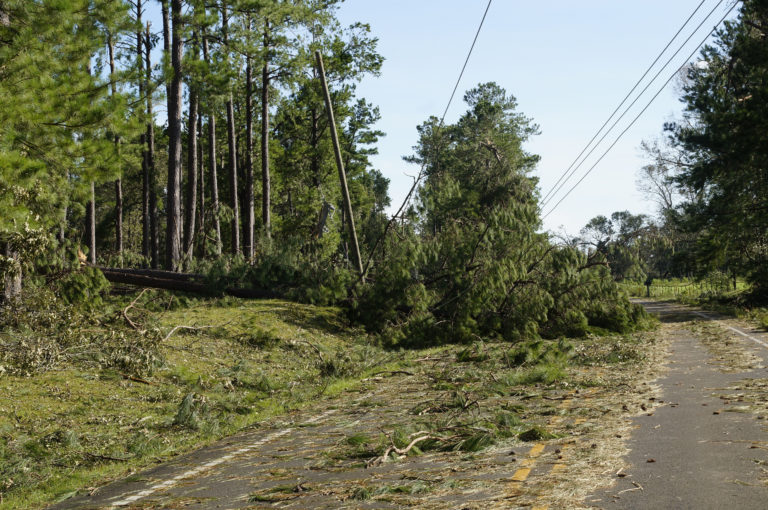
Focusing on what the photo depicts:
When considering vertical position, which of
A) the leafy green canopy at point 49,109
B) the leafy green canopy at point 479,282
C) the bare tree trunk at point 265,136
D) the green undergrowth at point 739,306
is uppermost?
the bare tree trunk at point 265,136

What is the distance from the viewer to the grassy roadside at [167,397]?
7.18 m

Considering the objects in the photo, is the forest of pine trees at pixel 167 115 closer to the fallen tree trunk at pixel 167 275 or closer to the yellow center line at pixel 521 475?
the fallen tree trunk at pixel 167 275

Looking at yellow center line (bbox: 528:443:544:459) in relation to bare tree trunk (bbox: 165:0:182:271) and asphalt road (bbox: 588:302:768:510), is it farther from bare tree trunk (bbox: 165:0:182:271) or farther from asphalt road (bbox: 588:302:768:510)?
bare tree trunk (bbox: 165:0:182:271)

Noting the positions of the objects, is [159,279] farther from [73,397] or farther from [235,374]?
[73,397]

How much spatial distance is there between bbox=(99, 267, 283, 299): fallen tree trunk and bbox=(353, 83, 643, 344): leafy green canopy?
296 cm

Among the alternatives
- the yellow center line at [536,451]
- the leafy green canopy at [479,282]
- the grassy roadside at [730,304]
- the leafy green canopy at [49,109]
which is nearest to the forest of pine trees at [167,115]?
the leafy green canopy at [49,109]

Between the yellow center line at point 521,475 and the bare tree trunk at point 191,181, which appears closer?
the yellow center line at point 521,475

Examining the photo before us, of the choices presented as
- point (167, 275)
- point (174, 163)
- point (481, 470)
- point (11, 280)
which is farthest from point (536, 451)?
point (174, 163)

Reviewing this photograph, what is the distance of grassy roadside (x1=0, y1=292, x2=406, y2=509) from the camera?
7.18m

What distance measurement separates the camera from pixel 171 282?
19.2 m

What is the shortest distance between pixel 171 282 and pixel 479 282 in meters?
8.42

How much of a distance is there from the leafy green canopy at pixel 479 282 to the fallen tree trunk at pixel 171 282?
296 centimetres

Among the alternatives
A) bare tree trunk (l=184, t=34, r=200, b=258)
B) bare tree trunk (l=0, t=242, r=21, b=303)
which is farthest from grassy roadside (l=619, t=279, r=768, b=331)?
bare tree trunk (l=0, t=242, r=21, b=303)

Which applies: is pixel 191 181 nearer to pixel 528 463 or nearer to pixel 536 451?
pixel 536 451
